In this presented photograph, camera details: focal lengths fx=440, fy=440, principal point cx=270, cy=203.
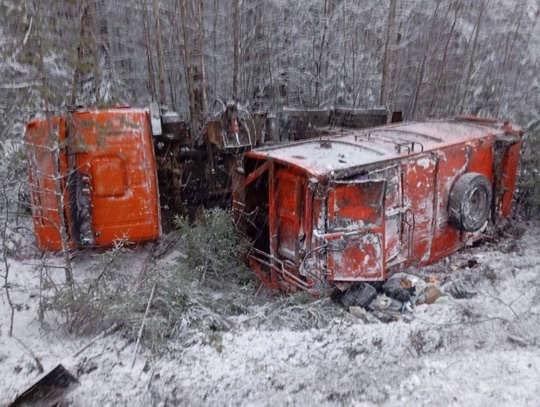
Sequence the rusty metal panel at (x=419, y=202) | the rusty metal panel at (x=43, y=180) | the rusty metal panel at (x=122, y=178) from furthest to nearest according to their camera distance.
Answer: the rusty metal panel at (x=122, y=178) → the rusty metal panel at (x=419, y=202) → the rusty metal panel at (x=43, y=180)

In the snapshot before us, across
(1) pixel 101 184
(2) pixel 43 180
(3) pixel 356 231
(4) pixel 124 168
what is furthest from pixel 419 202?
(2) pixel 43 180

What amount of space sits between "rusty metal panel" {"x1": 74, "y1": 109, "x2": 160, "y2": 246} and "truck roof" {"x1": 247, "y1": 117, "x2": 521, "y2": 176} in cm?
134

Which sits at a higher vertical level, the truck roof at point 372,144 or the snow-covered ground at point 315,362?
the truck roof at point 372,144

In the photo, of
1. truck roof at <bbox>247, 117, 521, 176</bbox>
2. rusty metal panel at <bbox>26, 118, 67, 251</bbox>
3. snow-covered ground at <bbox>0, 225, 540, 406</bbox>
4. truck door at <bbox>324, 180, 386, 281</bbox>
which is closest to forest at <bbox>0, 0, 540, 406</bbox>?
snow-covered ground at <bbox>0, 225, 540, 406</bbox>

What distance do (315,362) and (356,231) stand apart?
1.50m

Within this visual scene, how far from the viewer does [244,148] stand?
20.2ft

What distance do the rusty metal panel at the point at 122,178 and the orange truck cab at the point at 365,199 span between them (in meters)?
1.13

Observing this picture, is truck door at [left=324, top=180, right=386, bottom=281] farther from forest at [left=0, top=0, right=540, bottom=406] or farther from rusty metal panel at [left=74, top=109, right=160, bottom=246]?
rusty metal panel at [left=74, top=109, right=160, bottom=246]

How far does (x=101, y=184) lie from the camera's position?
5277mm

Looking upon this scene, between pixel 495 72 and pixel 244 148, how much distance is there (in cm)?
935

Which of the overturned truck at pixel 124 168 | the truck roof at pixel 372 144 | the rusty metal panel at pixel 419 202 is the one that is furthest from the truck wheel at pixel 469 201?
the overturned truck at pixel 124 168

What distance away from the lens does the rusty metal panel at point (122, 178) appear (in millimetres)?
5207

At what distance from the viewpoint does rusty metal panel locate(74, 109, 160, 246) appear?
521 cm

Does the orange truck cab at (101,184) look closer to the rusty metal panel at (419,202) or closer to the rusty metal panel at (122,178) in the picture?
the rusty metal panel at (122,178)
